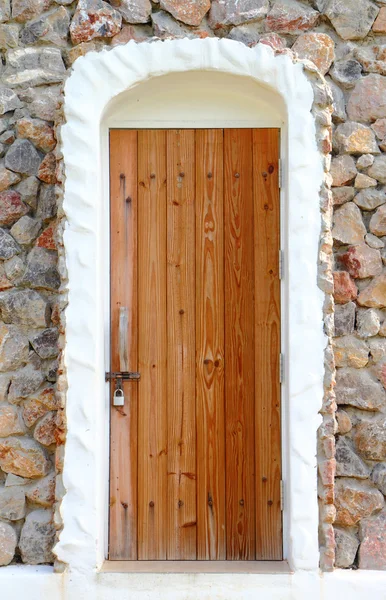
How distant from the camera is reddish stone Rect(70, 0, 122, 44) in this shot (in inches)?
121

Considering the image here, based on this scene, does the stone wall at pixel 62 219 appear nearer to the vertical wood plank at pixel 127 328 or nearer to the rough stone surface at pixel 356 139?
the rough stone surface at pixel 356 139

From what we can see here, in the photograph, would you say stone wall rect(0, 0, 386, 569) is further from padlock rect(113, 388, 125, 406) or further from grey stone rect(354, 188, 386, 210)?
padlock rect(113, 388, 125, 406)

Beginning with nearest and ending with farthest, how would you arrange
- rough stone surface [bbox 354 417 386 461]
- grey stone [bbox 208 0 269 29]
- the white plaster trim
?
the white plaster trim < rough stone surface [bbox 354 417 386 461] < grey stone [bbox 208 0 269 29]

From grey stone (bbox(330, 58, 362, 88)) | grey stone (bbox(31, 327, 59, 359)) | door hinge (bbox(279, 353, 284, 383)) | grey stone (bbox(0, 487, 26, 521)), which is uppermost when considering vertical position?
grey stone (bbox(330, 58, 362, 88))

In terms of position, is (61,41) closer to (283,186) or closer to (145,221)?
(145,221)

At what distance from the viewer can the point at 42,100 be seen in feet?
10.2

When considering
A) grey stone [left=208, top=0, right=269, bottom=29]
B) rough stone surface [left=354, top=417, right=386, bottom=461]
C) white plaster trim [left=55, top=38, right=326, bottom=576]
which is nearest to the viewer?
white plaster trim [left=55, top=38, right=326, bottom=576]

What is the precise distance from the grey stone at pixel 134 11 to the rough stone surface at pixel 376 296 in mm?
1520

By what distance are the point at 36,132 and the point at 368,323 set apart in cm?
166

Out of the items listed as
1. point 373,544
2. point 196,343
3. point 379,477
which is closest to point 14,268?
point 196,343

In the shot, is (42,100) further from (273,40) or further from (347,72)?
(347,72)

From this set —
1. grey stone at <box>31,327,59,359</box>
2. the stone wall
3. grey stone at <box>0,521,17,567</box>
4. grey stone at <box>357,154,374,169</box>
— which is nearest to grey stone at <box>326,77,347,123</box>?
the stone wall

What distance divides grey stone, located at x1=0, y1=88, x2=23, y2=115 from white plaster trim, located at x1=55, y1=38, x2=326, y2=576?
0.30 m

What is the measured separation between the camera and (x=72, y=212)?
9.65 feet
